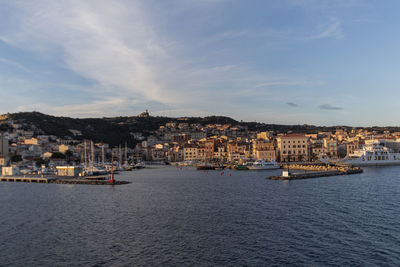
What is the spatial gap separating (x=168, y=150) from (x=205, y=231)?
115 metres

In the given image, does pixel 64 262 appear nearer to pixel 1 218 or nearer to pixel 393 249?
pixel 1 218

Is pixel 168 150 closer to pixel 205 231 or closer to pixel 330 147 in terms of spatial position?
pixel 330 147

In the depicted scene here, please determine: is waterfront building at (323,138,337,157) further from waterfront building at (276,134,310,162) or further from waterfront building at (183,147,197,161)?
waterfront building at (183,147,197,161)

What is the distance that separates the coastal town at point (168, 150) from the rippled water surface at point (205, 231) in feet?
117

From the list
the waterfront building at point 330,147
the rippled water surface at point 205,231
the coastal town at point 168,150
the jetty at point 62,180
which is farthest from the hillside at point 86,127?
the rippled water surface at point 205,231

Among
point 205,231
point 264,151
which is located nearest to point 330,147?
point 264,151

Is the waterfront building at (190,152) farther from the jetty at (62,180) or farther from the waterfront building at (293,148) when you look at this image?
the jetty at (62,180)

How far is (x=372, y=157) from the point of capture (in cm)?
7788

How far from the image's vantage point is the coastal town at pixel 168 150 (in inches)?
3494

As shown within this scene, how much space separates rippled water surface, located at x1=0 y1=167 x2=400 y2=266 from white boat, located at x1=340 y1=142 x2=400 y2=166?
5009 cm

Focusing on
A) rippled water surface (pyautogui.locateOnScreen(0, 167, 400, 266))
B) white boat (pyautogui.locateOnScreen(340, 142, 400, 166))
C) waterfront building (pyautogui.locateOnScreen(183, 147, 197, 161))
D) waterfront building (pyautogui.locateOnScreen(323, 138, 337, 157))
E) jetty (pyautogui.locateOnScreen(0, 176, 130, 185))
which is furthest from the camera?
waterfront building (pyautogui.locateOnScreen(183, 147, 197, 161))

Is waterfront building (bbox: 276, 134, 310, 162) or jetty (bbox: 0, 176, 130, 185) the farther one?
waterfront building (bbox: 276, 134, 310, 162)

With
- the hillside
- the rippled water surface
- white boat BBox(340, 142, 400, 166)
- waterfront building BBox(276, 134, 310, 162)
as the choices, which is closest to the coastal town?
waterfront building BBox(276, 134, 310, 162)

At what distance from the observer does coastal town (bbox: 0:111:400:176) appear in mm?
88750
